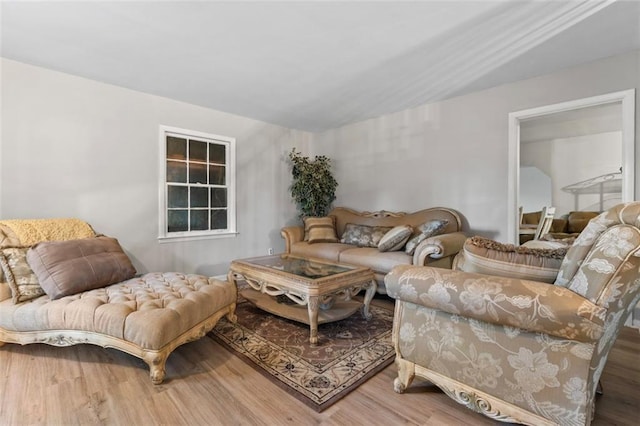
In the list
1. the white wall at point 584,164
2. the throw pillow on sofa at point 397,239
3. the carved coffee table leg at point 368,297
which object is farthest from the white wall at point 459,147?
the white wall at point 584,164

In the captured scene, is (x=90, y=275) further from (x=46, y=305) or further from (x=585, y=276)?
(x=585, y=276)

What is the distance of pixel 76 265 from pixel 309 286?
73.2 inches

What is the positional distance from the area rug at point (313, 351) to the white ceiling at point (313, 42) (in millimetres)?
2504

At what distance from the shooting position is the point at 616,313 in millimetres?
1132

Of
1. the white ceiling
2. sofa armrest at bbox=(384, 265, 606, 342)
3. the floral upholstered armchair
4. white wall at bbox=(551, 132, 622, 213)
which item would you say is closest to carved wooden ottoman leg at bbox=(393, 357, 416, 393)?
the floral upholstered armchair

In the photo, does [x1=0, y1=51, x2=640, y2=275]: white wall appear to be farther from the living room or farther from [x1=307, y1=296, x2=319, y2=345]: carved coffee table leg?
[x1=307, y1=296, x2=319, y2=345]: carved coffee table leg

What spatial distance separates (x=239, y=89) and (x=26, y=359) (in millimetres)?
3113

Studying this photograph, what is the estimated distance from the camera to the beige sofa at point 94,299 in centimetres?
178

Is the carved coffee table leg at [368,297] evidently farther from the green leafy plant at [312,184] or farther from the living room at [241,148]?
the green leafy plant at [312,184]

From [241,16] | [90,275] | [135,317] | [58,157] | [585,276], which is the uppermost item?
[241,16]

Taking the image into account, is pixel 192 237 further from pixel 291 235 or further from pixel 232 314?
pixel 232 314

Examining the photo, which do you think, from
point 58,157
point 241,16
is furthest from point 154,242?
point 241,16

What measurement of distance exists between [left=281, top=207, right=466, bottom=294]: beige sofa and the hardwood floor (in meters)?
1.41

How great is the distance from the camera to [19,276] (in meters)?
2.14
